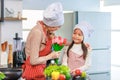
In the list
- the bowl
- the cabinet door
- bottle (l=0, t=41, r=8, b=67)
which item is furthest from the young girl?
the cabinet door

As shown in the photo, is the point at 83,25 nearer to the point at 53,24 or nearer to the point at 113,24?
the point at 53,24

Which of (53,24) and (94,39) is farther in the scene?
(94,39)

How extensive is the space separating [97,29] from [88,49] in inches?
105

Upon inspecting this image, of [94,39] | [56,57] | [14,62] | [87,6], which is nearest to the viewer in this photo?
[56,57]

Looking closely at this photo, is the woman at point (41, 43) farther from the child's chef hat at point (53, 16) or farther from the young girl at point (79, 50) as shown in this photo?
the young girl at point (79, 50)

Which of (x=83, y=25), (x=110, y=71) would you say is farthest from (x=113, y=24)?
(x=83, y=25)

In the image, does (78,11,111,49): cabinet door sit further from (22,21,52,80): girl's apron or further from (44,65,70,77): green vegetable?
(44,65,70,77): green vegetable

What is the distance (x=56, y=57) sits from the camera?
176cm

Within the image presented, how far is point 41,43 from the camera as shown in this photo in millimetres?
1801

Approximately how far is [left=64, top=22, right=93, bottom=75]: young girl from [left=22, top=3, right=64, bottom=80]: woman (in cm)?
32

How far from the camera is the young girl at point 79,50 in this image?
2.07 m

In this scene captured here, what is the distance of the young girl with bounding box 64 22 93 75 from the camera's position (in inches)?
81.4

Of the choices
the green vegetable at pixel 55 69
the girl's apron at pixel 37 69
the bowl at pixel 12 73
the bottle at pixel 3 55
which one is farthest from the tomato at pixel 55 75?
the bottle at pixel 3 55

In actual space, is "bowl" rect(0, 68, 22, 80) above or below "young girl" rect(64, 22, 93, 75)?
below
